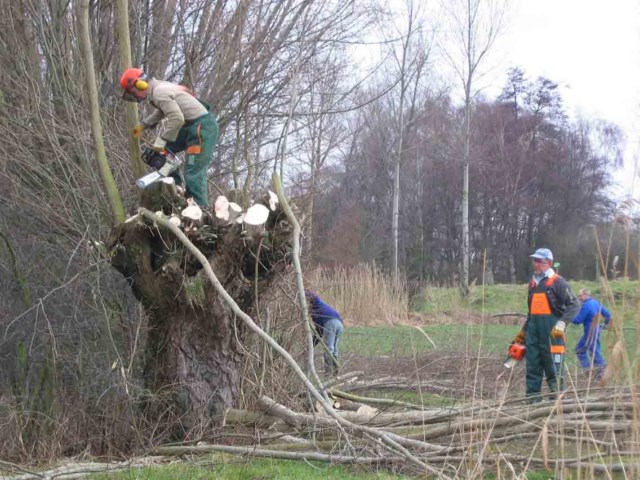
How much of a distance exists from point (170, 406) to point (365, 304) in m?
13.0

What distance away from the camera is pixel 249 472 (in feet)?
17.6

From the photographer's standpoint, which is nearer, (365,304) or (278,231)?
(278,231)

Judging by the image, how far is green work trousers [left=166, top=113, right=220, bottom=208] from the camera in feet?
23.1

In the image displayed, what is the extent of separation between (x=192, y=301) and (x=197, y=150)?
1554 millimetres

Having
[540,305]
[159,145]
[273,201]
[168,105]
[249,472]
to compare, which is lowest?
[249,472]

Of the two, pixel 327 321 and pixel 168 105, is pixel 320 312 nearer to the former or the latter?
pixel 327 321

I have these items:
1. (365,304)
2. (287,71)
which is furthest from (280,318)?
(365,304)

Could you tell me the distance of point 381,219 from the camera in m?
40.6

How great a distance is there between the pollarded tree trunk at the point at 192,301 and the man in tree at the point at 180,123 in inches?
29.5

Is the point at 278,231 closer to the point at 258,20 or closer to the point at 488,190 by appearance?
the point at 258,20

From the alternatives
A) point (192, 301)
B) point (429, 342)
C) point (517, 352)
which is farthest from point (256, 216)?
point (429, 342)

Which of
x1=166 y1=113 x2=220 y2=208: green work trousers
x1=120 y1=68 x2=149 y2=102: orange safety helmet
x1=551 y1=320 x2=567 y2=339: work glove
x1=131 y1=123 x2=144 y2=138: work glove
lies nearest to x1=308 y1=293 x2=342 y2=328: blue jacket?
x1=166 y1=113 x2=220 y2=208: green work trousers

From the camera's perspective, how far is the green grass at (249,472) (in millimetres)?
5186

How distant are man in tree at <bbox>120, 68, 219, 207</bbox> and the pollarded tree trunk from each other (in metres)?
0.75
